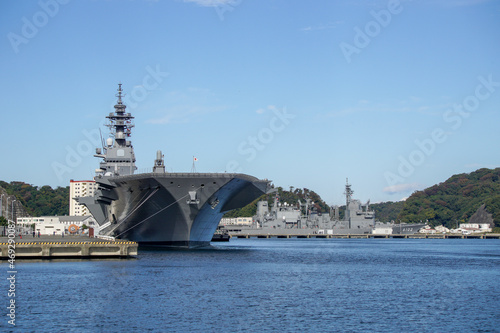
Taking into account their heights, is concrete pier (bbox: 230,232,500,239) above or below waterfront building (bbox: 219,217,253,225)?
below

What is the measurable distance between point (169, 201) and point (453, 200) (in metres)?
153

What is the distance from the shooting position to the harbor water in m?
16.2

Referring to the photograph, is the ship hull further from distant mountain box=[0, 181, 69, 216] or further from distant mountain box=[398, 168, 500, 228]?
distant mountain box=[398, 168, 500, 228]

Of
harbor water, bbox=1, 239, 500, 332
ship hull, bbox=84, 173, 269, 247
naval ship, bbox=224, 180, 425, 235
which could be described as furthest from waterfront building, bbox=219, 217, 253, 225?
harbor water, bbox=1, 239, 500, 332

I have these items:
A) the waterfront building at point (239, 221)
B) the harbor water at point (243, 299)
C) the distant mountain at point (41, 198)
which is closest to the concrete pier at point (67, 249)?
the harbor water at point (243, 299)

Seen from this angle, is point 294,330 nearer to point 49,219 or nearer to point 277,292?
point 277,292

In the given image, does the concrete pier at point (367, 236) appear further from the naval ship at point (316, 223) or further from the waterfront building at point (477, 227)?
the waterfront building at point (477, 227)

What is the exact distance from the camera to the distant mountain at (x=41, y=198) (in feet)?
456

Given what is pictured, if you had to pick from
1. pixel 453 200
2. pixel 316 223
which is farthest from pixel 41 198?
pixel 453 200

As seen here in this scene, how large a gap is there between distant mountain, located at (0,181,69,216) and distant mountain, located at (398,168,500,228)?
9121cm

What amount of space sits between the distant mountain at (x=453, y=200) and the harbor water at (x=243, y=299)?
132207 mm

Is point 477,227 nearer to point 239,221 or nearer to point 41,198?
point 239,221

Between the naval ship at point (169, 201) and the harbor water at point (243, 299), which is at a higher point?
the naval ship at point (169, 201)

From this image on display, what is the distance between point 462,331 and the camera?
15.8 meters
